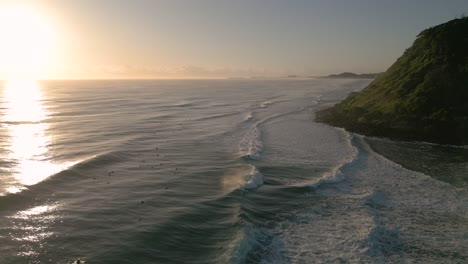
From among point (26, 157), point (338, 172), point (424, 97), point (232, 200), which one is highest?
point (424, 97)

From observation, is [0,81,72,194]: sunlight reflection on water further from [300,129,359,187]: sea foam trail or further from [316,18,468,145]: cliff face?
[316,18,468,145]: cliff face

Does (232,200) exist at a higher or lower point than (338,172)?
lower

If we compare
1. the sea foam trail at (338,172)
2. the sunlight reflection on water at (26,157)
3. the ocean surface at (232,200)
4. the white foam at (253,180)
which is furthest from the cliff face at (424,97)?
the sunlight reflection on water at (26,157)

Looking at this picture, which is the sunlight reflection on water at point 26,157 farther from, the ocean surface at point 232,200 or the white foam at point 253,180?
the white foam at point 253,180

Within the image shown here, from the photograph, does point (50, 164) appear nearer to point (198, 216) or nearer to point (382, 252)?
point (198, 216)

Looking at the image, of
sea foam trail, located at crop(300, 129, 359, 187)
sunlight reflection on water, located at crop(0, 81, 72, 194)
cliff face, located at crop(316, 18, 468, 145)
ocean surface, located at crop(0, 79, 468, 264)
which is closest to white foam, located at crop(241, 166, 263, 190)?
ocean surface, located at crop(0, 79, 468, 264)

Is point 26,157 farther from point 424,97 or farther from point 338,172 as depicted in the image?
point 424,97

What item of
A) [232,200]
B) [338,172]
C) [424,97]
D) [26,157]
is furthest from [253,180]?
[424,97]
